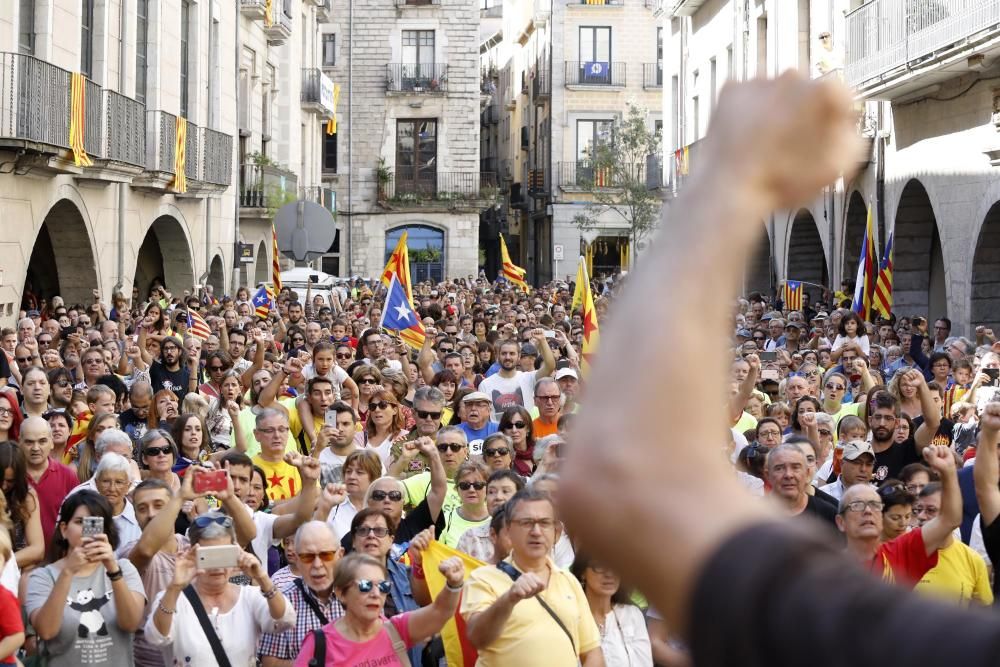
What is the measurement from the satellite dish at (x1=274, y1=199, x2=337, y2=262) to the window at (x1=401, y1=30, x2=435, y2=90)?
29447 mm

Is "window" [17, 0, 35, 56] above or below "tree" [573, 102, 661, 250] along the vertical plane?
below

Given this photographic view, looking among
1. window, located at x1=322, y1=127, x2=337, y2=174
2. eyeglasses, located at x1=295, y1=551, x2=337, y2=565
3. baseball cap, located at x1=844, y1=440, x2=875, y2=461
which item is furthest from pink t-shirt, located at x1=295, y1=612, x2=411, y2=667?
window, located at x1=322, y1=127, x2=337, y2=174

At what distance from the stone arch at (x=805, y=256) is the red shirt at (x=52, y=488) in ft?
77.9

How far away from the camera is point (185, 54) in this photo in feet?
89.0

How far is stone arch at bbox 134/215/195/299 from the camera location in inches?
1061

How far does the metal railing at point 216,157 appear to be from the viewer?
88.0ft

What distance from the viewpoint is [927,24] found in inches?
750

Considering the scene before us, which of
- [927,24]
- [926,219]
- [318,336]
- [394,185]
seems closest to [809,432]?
[318,336]

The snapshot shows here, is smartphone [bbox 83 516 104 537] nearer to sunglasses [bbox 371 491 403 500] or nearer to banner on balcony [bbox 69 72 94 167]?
sunglasses [bbox 371 491 403 500]

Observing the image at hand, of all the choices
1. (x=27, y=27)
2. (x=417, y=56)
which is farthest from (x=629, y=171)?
(x=27, y=27)

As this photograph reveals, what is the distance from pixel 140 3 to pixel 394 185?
27647mm

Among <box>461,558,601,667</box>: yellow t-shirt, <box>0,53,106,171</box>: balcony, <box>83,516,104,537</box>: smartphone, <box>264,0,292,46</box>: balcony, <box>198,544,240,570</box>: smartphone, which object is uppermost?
<box>264,0,292,46</box>: balcony

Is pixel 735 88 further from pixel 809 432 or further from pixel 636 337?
pixel 809 432

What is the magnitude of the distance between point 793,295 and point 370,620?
22.6 metres
